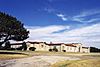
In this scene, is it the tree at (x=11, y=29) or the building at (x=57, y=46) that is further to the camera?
the building at (x=57, y=46)

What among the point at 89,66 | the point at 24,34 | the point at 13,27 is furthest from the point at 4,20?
the point at 89,66

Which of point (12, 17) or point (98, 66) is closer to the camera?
point (98, 66)

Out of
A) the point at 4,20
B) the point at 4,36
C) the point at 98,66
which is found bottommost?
the point at 98,66

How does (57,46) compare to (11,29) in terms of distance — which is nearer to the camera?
(11,29)

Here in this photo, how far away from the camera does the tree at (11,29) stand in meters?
61.6

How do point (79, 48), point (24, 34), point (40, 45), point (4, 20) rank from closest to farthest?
point (4, 20), point (24, 34), point (40, 45), point (79, 48)

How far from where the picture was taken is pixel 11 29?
63312 mm

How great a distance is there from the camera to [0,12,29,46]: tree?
6163 centimetres

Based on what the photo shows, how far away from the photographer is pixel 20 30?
6588cm

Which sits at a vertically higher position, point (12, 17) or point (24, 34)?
point (12, 17)

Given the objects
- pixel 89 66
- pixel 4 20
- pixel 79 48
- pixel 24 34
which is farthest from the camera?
pixel 79 48

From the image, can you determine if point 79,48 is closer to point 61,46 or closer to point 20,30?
point 61,46

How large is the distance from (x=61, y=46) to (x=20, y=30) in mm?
62989

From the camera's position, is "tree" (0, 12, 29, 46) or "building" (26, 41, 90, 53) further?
"building" (26, 41, 90, 53)
